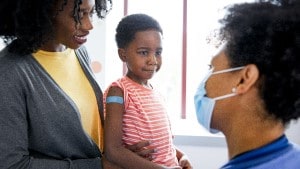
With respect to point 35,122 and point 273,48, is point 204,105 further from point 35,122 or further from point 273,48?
point 35,122

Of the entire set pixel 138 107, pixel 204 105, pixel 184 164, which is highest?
pixel 204 105

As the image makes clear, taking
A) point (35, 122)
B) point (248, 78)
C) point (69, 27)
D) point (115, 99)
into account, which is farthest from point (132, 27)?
point (248, 78)

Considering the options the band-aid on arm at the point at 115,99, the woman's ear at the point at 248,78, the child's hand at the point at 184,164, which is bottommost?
the child's hand at the point at 184,164

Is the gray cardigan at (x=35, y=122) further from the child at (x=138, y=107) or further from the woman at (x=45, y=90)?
the child at (x=138, y=107)

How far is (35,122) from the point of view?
1131 mm

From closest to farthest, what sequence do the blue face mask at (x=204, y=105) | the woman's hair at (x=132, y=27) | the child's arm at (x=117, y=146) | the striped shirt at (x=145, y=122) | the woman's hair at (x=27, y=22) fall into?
the blue face mask at (x=204, y=105) → the woman's hair at (x=27, y=22) → the child's arm at (x=117, y=146) → the striped shirt at (x=145, y=122) → the woman's hair at (x=132, y=27)

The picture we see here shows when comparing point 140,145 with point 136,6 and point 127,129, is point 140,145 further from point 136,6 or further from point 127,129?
point 136,6

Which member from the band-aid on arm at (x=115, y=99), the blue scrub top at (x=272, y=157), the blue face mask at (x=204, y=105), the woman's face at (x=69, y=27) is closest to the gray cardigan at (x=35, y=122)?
the woman's face at (x=69, y=27)

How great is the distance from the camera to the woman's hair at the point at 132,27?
168cm

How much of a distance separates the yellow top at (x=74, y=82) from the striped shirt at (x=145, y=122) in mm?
162

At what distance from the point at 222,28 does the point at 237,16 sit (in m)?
0.05

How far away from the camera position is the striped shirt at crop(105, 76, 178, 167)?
1540 millimetres

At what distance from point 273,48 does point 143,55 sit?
0.85 m

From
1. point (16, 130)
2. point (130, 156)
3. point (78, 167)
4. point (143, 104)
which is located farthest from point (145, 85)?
point (16, 130)
